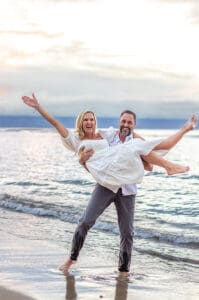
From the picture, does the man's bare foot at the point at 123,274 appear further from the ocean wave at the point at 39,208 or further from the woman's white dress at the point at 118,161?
the ocean wave at the point at 39,208

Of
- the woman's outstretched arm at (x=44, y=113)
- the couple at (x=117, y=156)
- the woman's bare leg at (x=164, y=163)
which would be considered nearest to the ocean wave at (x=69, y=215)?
the couple at (x=117, y=156)

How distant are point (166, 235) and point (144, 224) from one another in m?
1.75

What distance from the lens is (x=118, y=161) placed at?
724 cm

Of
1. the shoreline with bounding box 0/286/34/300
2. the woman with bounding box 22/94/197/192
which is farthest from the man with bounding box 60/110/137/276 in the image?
the shoreline with bounding box 0/286/34/300

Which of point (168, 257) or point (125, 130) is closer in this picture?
point (125, 130)

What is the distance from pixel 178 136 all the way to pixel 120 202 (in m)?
1.24

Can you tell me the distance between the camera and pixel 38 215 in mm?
16078

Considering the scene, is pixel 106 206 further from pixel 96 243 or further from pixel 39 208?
pixel 39 208

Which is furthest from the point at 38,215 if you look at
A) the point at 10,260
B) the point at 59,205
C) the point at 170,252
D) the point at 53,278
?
the point at 53,278

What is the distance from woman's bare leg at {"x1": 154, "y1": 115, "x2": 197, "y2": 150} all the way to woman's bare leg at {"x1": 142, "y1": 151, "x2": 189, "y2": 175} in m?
0.11

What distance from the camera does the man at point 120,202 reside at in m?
7.45

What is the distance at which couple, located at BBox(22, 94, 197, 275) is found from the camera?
283 inches

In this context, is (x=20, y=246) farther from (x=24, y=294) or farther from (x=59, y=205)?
(x=59, y=205)

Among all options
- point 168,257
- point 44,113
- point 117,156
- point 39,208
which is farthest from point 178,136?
point 39,208
